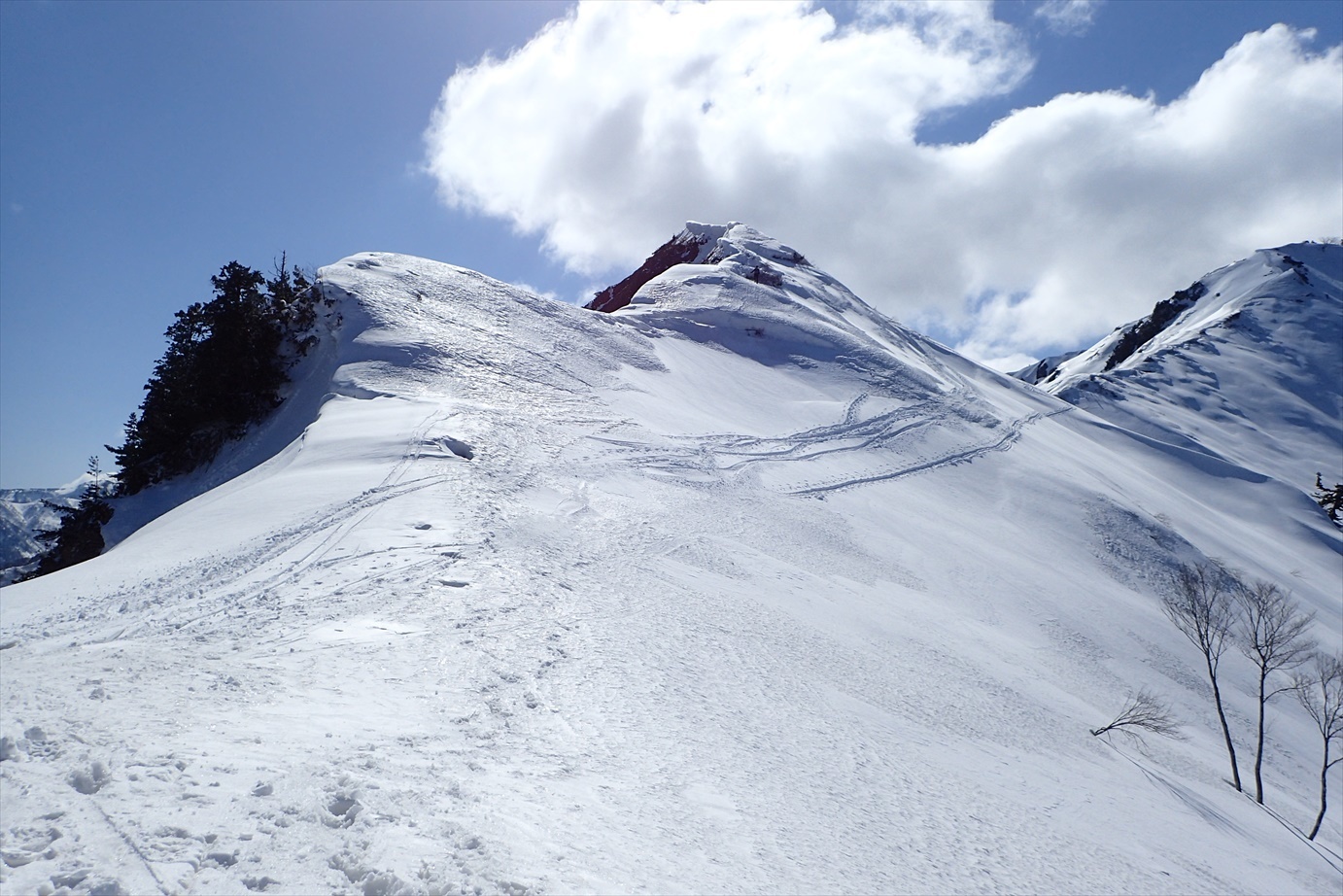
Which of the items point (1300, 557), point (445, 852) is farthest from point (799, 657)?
point (1300, 557)

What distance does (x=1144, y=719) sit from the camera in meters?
20.2

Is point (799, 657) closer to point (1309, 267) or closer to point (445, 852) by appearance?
point (445, 852)

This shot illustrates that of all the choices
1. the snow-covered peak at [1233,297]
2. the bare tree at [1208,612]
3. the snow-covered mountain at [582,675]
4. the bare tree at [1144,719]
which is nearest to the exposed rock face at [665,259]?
the snow-covered mountain at [582,675]

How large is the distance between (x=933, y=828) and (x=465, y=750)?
5914mm

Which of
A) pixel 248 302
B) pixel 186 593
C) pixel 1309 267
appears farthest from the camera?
pixel 1309 267

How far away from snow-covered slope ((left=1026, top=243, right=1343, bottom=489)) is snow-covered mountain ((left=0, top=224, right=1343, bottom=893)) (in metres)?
58.5

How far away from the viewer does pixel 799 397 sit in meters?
43.1

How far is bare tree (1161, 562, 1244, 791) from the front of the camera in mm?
23156

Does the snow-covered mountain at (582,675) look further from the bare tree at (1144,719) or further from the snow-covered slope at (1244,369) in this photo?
the snow-covered slope at (1244,369)

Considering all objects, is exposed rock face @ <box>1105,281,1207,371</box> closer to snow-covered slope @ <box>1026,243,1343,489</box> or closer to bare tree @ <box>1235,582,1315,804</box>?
snow-covered slope @ <box>1026,243,1343,489</box>

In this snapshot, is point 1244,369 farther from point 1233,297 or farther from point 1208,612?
point 1208,612

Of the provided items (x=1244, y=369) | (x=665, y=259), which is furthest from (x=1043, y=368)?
(x=665, y=259)

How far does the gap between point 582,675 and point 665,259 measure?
70.2 meters

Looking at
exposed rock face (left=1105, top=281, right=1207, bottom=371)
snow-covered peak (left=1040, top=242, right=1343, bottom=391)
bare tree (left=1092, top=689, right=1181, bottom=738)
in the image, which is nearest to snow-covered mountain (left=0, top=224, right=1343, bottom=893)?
bare tree (left=1092, top=689, right=1181, bottom=738)
